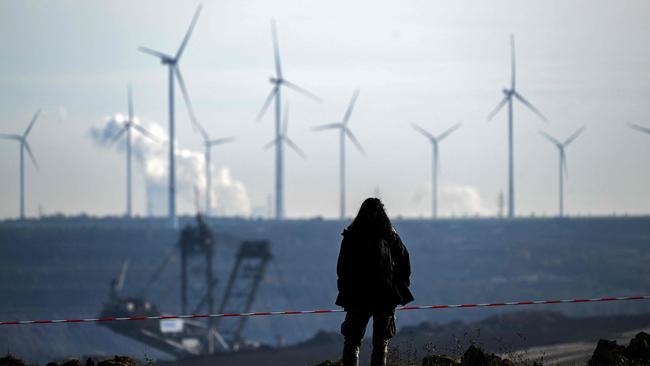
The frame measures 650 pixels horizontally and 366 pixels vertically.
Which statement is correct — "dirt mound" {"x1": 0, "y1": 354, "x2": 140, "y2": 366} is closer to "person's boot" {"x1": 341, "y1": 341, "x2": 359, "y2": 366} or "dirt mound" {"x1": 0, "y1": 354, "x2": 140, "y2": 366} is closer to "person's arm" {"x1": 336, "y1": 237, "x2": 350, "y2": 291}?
"person's boot" {"x1": 341, "y1": 341, "x2": 359, "y2": 366}

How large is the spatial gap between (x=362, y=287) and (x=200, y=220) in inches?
5334

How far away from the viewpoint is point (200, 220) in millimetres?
156375

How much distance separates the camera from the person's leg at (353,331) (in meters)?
21.6

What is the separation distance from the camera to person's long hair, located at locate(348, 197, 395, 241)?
2139cm

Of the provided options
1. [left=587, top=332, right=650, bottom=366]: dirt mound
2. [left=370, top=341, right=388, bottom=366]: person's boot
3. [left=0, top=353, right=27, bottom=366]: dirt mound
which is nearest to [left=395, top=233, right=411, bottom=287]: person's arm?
[left=370, top=341, right=388, bottom=366]: person's boot

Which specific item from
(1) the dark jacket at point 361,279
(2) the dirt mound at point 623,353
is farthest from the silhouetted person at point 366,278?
(2) the dirt mound at point 623,353

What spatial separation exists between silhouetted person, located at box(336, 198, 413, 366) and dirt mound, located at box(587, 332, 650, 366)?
6.15 m

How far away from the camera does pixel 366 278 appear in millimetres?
21594

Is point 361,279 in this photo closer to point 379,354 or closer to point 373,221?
point 373,221

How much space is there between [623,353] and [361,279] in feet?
25.3

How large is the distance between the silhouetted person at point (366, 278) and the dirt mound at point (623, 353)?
20.2ft

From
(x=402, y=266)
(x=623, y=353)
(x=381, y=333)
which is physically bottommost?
(x=623, y=353)

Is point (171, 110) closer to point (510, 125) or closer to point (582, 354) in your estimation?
point (510, 125)

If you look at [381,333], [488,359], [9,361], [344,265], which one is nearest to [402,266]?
[344,265]
